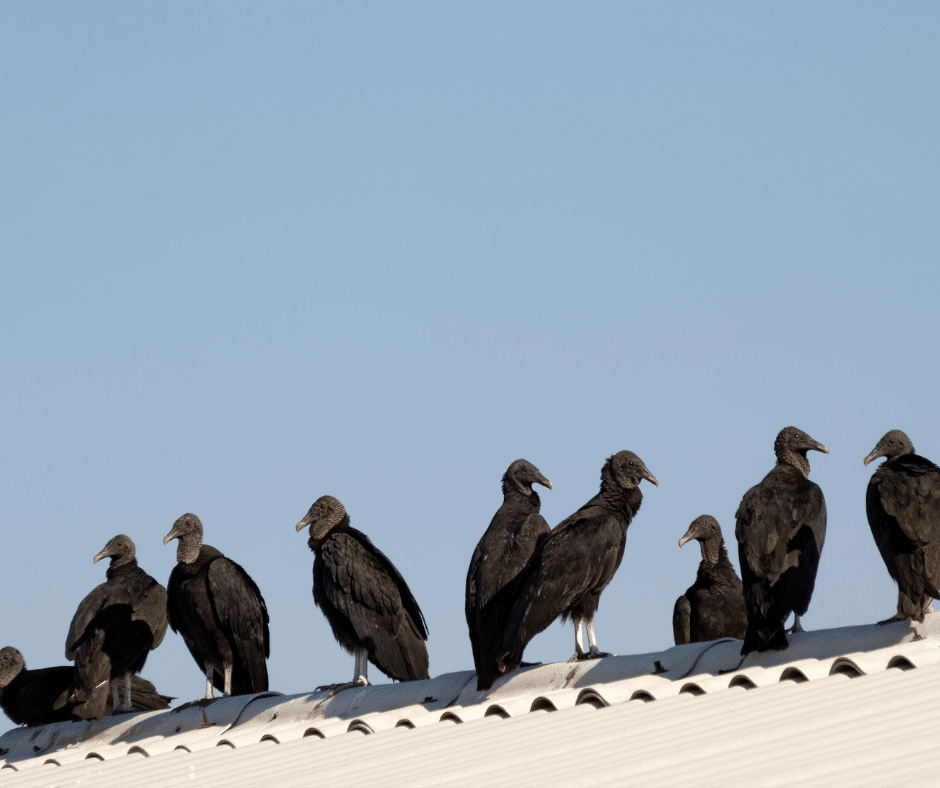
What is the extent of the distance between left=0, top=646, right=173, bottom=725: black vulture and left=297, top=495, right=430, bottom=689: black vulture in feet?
6.88

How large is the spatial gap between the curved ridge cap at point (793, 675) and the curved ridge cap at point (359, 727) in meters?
1.68

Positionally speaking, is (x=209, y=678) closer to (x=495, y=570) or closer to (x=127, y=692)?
(x=127, y=692)

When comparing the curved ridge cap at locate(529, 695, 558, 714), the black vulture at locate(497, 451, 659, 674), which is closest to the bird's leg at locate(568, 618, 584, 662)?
the black vulture at locate(497, 451, 659, 674)

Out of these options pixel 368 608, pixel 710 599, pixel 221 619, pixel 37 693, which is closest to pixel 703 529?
pixel 710 599

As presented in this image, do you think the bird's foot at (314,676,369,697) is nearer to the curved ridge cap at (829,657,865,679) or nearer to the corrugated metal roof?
the corrugated metal roof

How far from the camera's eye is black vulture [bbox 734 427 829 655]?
637 cm

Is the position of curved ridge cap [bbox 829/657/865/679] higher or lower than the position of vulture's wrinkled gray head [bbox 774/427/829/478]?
lower

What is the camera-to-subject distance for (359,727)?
5.64 m

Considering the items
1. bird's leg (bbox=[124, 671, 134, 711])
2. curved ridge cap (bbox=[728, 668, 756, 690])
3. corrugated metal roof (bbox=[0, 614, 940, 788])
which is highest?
bird's leg (bbox=[124, 671, 134, 711])

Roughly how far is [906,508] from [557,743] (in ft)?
9.62

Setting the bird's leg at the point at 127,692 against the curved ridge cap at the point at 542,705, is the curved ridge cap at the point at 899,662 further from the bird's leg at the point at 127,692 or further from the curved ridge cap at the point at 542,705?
the bird's leg at the point at 127,692

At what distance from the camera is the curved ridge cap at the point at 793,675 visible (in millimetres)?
4969

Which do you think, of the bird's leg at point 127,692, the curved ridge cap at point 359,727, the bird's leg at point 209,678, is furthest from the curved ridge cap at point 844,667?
the bird's leg at point 127,692

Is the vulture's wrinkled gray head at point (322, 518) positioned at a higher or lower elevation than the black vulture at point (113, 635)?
higher
